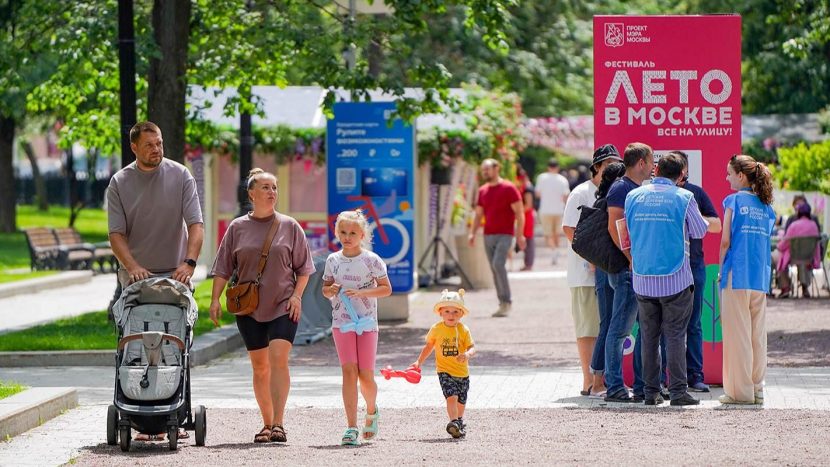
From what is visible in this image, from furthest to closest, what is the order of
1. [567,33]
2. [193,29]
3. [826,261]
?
[567,33] → [826,261] → [193,29]

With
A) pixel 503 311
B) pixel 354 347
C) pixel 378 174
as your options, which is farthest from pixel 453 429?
pixel 503 311

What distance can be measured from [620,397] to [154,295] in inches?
143

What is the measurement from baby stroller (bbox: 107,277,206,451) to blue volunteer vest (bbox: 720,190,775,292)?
383 cm

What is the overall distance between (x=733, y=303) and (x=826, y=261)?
11.6 metres

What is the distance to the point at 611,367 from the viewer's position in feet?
37.6

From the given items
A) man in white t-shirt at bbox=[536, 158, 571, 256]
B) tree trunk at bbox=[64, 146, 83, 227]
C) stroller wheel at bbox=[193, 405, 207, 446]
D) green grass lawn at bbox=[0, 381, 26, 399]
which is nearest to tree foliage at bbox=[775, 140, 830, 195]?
man in white t-shirt at bbox=[536, 158, 571, 256]

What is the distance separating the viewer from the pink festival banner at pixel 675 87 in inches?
480

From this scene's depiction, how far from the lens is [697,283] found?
11.8 meters

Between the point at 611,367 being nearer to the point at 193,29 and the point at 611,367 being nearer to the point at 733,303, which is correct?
the point at 733,303

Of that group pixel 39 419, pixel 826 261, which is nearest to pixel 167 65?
pixel 39 419

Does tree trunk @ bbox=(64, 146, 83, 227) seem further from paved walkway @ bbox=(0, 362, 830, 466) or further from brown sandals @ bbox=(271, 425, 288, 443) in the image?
brown sandals @ bbox=(271, 425, 288, 443)

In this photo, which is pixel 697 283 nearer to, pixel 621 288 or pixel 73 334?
pixel 621 288

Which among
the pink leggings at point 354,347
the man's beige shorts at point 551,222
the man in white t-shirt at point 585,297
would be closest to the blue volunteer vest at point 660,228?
the man in white t-shirt at point 585,297

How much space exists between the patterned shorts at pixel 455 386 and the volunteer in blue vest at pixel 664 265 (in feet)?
6.18
